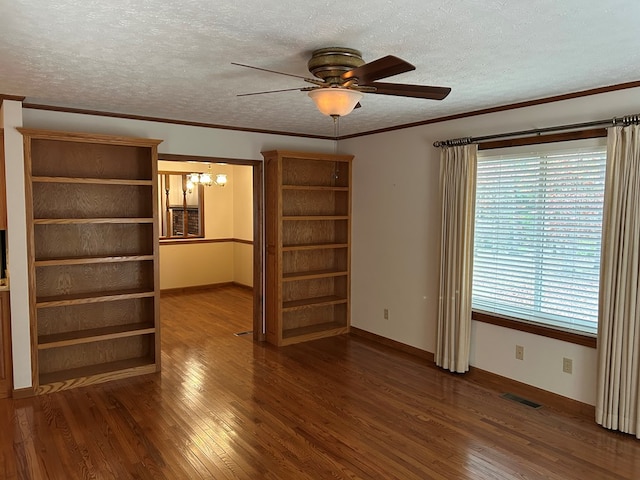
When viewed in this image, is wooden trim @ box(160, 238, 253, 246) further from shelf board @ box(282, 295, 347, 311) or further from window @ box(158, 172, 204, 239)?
shelf board @ box(282, 295, 347, 311)

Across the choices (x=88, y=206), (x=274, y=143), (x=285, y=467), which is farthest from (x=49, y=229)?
(x=285, y=467)

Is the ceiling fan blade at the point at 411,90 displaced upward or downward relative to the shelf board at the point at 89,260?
upward

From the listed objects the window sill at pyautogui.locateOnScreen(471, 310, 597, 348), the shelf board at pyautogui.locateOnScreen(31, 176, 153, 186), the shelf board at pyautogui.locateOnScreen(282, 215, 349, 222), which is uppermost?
the shelf board at pyautogui.locateOnScreen(31, 176, 153, 186)

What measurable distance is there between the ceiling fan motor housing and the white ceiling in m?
0.06

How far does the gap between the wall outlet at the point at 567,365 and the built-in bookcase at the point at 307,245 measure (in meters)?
2.69

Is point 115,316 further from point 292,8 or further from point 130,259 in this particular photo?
point 292,8

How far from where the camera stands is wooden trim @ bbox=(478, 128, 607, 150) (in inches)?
135

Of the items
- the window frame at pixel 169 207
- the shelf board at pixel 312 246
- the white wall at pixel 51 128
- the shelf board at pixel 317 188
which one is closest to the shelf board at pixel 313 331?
the shelf board at pixel 312 246

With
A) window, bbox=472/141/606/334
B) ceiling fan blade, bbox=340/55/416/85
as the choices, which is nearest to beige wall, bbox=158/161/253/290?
window, bbox=472/141/606/334

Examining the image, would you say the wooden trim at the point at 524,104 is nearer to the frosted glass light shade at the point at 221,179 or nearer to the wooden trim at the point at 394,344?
the wooden trim at the point at 394,344

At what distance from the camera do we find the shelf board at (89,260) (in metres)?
3.93

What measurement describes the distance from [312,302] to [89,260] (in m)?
2.54

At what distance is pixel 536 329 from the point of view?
388 centimetres

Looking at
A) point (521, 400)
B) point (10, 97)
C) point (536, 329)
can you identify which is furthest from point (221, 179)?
point (521, 400)
